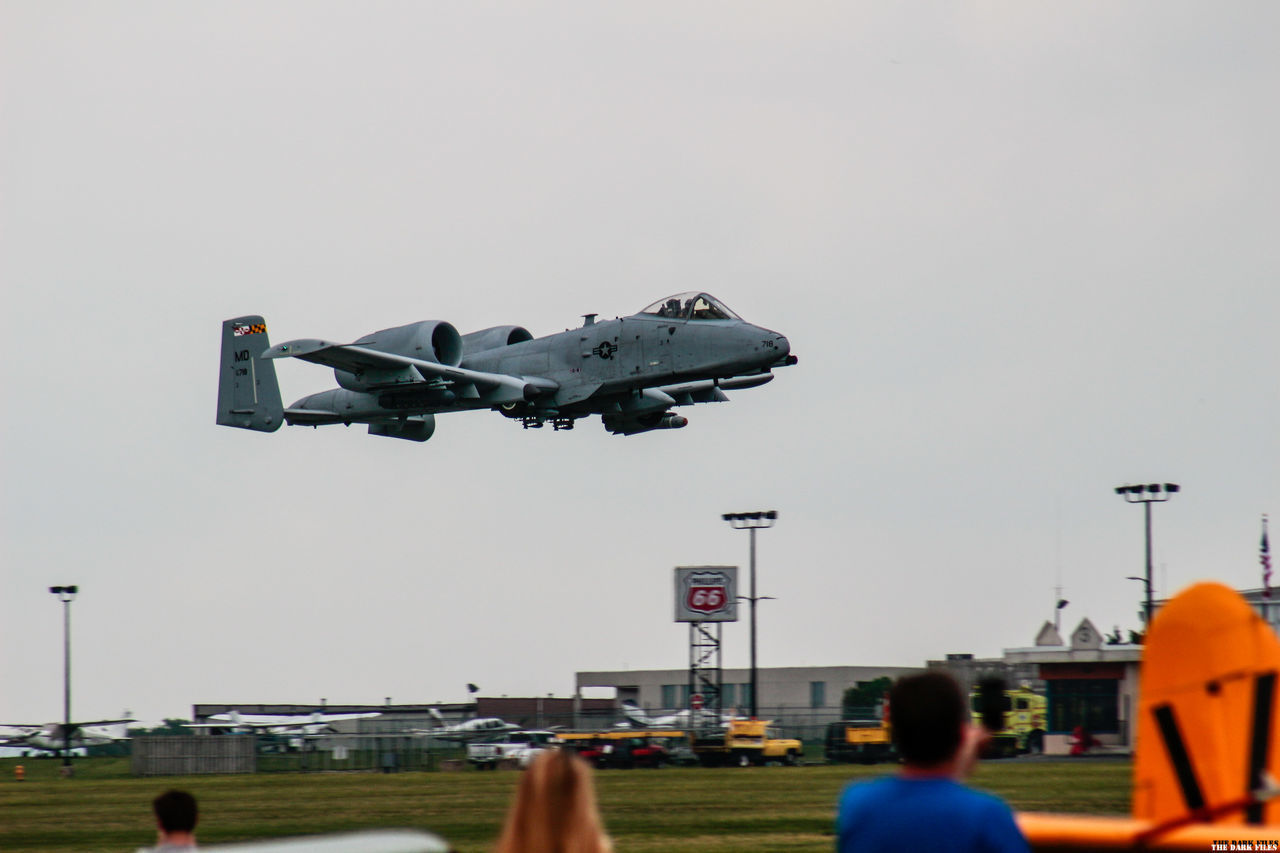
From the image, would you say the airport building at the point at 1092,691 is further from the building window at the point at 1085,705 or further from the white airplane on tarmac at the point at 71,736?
the white airplane on tarmac at the point at 71,736

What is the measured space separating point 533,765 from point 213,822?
23.5m

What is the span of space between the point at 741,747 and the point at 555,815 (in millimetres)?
46951

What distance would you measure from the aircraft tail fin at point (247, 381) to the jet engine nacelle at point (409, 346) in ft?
10.9

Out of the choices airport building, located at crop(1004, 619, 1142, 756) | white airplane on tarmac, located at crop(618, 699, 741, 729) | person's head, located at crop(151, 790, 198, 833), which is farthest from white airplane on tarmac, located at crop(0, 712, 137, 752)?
person's head, located at crop(151, 790, 198, 833)

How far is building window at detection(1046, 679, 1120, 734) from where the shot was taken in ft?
202

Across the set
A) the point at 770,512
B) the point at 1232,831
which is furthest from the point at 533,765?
the point at 770,512

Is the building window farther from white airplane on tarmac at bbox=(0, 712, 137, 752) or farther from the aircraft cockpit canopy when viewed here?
white airplane on tarmac at bbox=(0, 712, 137, 752)

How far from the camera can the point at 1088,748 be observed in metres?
56.1

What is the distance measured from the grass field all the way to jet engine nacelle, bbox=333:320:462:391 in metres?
10.1

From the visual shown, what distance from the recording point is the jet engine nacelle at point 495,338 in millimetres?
40812

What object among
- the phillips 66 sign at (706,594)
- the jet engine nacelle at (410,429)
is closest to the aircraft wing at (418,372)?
the jet engine nacelle at (410,429)

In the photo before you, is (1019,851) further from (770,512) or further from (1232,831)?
(770,512)

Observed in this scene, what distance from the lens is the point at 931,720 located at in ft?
14.5

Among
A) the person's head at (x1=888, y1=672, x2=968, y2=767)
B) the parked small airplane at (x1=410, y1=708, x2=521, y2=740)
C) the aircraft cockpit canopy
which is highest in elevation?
the aircraft cockpit canopy
